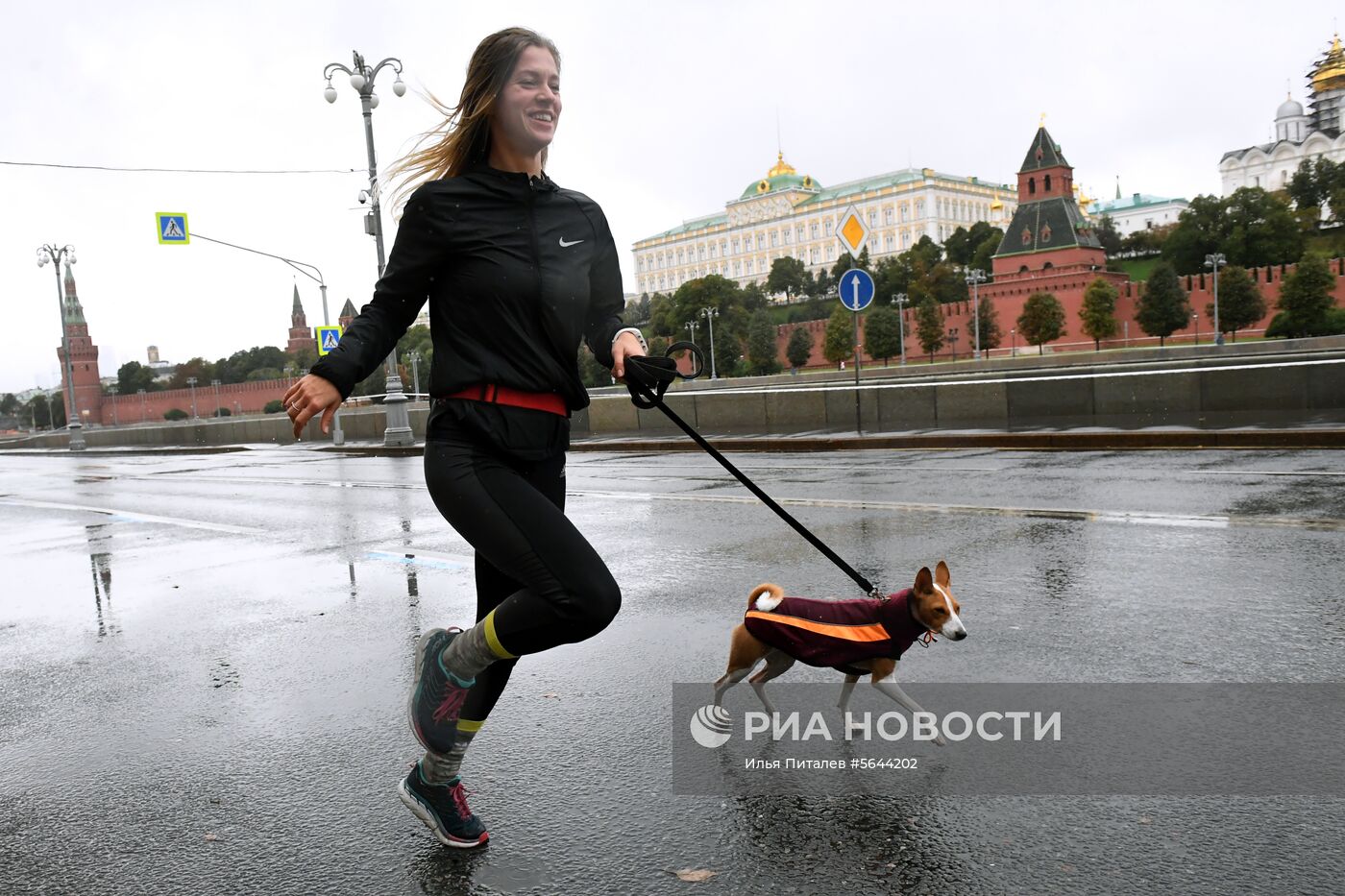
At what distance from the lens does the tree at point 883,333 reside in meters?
90.6

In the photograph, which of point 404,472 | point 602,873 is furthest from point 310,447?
point 602,873

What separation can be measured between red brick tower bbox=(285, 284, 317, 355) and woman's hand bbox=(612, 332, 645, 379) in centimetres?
14262

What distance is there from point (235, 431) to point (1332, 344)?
40904mm

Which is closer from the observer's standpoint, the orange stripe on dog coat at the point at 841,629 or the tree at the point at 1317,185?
the orange stripe on dog coat at the point at 841,629

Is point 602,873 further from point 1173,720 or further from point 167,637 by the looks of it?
point 167,637

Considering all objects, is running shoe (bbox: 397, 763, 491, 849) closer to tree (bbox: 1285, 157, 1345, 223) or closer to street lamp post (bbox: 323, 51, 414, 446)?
street lamp post (bbox: 323, 51, 414, 446)

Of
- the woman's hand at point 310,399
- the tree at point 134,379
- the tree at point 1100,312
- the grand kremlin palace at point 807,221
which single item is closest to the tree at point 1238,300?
the tree at point 1100,312

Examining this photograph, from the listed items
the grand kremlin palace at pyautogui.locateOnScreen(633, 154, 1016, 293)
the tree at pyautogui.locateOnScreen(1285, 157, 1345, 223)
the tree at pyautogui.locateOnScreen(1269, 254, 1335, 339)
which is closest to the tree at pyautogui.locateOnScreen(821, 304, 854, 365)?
the tree at pyautogui.locateOnScreen(1269, 254, 1335, 339)

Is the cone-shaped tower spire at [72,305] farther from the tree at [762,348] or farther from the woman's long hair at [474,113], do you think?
the woman's long hair at [474,113]

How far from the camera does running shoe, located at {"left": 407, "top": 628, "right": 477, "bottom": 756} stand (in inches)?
118

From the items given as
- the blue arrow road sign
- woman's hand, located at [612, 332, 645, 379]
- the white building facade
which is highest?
the white building facade

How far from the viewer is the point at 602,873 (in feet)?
9.04

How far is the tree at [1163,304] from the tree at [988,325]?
15699 millimetres

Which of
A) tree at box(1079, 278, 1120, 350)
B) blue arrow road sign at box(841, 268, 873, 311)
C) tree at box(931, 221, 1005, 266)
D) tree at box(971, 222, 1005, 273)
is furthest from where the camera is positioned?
tree at box(931, 221, 1005, 266)
